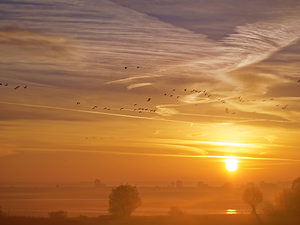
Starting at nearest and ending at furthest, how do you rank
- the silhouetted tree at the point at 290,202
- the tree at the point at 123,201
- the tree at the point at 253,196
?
the silhouetted tree at the point at 290,202 < the tree at the point at 123,201 < the tree at the point at 253,196

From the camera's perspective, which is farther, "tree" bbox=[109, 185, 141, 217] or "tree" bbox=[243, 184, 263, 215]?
"tree" bbox=[243, 184, 263, 215]

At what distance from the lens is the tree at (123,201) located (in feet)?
305

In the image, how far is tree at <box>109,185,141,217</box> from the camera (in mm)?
93000

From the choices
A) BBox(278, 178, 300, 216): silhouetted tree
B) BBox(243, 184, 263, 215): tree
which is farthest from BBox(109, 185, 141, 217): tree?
BBox(278, 178, 300, 216): silhouetted tree

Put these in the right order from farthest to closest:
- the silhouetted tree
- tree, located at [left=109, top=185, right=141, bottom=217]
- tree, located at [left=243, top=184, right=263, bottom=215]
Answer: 1. tree, located at [left=243, top=184, right=263, bottom=215]
2. tree, located at [left=109, top=185, right=141, bottom=217]
3. the silhouetted tree

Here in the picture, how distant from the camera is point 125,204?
93125 mm

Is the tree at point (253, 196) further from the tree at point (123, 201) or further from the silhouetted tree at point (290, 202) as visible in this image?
the tree at point (123, 201)

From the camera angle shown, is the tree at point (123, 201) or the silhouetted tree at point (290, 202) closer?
the silhouetted tree at point (290, 202)

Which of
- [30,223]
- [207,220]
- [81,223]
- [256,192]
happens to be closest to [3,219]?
[30,223]

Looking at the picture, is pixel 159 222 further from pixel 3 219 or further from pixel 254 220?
pixel 3 219

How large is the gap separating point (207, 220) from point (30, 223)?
3849 cm

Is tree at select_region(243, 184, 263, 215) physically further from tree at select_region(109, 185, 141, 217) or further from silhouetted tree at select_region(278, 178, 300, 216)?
tree at select_region(109, 185, 141, 217)

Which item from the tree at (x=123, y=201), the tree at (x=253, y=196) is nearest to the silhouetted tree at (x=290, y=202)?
the tree at (x=253, y=196)

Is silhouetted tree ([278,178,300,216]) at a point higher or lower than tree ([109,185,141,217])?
lower
